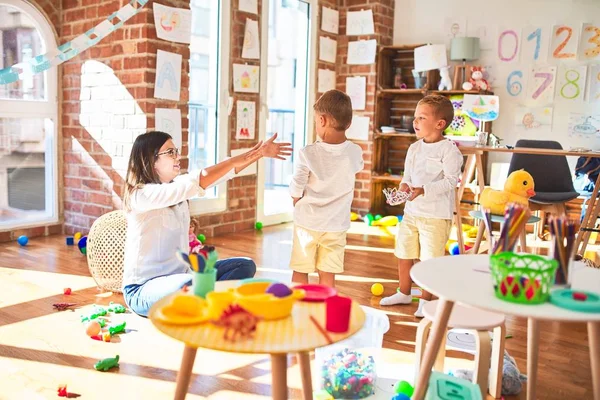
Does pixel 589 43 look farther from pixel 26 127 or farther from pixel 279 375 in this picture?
pixel 279 375

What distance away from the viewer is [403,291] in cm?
303

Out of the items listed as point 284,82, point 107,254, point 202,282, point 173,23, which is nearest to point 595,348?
point 202,282

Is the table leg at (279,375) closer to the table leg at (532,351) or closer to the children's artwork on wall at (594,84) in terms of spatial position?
the table leg at (532,351)

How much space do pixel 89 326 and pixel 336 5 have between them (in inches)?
174

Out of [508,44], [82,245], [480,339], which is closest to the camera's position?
[480,339]

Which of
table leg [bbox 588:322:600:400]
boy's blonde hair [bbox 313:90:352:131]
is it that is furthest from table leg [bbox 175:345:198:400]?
boy's blonde hair [bbox 313:90:352:131]

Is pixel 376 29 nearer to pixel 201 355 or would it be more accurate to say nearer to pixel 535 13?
pixel 535 13

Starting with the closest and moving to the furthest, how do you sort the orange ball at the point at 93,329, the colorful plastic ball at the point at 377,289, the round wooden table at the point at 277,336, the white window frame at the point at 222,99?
the round wooden table at the point at 277,336, the orange ball at the point at 93,329, the colorful plastic ball at the point at 377,289, the white window frame at the point at 222,99

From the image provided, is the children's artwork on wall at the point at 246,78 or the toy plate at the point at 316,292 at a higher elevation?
the children's artwork on wall at the point at 246,78

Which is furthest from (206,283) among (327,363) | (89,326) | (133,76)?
(133,76)

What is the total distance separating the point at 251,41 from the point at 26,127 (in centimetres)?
178

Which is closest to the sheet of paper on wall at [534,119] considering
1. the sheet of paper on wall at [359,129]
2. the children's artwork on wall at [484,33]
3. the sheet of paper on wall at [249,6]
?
the children's artwork on wall at [484,33]

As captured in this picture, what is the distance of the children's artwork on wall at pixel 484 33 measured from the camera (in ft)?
18.2

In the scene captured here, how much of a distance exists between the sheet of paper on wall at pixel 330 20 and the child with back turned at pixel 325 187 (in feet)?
11.0
